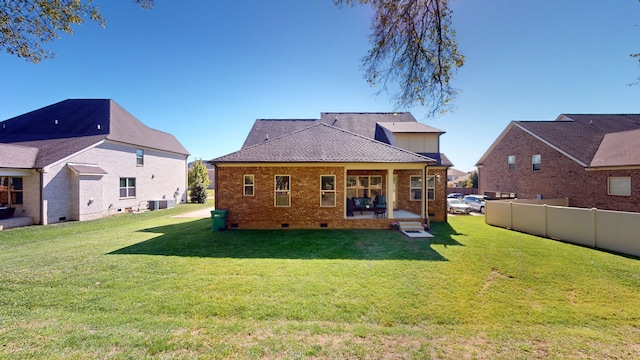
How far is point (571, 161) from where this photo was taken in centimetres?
1681

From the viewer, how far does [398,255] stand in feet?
25.1

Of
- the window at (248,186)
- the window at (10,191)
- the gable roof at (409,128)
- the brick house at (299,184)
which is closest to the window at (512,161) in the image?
the gable roof at (409,128)

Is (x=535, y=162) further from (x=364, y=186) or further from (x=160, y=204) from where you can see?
(x=160, y=204)

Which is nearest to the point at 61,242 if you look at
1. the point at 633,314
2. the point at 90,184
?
the point at 90,184

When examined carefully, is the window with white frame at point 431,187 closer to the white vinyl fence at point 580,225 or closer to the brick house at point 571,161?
the white vinyl fence at point 580,225

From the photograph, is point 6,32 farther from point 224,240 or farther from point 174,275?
point 224,240

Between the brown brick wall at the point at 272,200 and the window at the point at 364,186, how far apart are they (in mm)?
2776

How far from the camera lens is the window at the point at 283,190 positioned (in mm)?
11547

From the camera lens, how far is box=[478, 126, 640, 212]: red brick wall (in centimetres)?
1468

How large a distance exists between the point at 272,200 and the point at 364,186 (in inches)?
224

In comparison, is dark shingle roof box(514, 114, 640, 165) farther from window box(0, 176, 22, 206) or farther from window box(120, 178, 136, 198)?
window box(0, 176, 22, 206)

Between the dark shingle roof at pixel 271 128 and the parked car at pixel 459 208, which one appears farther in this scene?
the parked car at pixel 459 208

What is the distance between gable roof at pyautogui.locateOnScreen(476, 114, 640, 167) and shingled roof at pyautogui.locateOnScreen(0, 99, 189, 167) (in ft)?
108

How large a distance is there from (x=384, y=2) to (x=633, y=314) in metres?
8.32
